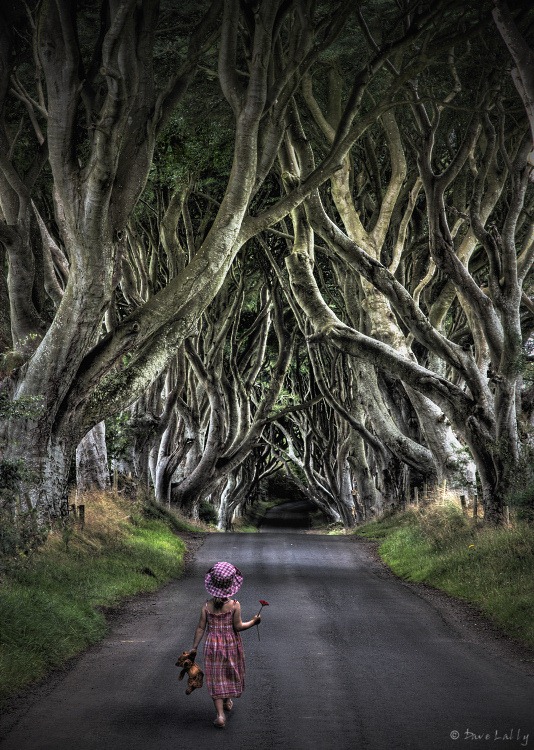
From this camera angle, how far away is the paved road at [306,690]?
6.07m

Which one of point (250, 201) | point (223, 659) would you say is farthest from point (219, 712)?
point (250, 201)

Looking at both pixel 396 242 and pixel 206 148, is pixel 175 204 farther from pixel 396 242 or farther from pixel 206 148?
pixel 396 242

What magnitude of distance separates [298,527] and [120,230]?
4043 cm

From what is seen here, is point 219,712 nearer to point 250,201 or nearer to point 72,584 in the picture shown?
point 72,584

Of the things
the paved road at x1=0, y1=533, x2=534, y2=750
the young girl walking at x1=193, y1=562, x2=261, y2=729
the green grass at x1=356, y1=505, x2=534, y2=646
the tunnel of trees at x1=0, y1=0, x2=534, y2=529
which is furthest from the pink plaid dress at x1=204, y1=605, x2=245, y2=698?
the tunnel of trees at x1=0, y1=0, x2=534, y2=529

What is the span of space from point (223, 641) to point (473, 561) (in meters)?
7.53

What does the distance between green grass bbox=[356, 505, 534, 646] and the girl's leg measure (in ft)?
13.2

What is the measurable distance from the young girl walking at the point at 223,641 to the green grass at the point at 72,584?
1.63 m

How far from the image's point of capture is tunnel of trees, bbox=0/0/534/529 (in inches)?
488

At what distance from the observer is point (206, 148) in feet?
62.7

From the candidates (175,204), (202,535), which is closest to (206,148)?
(175,204)

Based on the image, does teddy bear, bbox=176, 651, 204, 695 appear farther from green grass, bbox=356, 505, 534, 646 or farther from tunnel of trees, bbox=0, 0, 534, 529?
tunnel of trees, bbox=0, 0, 534, 529

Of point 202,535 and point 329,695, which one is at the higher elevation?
point 202,535

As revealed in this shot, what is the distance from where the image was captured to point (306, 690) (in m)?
7.45
